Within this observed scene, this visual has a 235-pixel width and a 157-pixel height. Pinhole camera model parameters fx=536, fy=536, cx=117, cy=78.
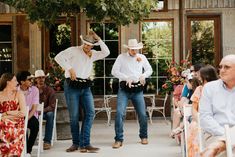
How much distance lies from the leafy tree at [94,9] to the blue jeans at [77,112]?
108cm

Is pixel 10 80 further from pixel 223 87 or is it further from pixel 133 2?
pixel 223 87

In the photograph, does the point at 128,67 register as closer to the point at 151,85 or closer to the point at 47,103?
the point at 47,103

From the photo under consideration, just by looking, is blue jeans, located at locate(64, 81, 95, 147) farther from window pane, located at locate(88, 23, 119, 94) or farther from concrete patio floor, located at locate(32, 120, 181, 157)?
window pane, located at locate(88, 23, 119, 94)

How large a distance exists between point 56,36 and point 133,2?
19.5 feet

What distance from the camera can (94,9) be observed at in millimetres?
6801

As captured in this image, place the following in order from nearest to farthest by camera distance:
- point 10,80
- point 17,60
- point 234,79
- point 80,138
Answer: point 234,79
point 10,80
point 80,138
point 17,60

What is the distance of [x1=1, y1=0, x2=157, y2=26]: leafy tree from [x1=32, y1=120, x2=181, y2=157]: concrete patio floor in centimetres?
182

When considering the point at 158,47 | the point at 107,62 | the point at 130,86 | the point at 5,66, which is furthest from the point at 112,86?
the point at 130,86

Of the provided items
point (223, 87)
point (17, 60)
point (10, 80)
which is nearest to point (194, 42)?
point (17, 60)

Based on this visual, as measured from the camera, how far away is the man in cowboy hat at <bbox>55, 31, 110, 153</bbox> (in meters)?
7.64

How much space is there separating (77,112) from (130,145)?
1058 millimetres

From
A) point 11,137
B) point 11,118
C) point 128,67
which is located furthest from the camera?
point 128,67

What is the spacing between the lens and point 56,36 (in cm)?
1270

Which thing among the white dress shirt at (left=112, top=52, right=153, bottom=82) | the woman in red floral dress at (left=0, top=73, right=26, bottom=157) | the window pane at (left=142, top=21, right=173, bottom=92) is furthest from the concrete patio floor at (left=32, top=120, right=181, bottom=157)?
the window pane at (left=142, top=21, right=173, bottom=92)
